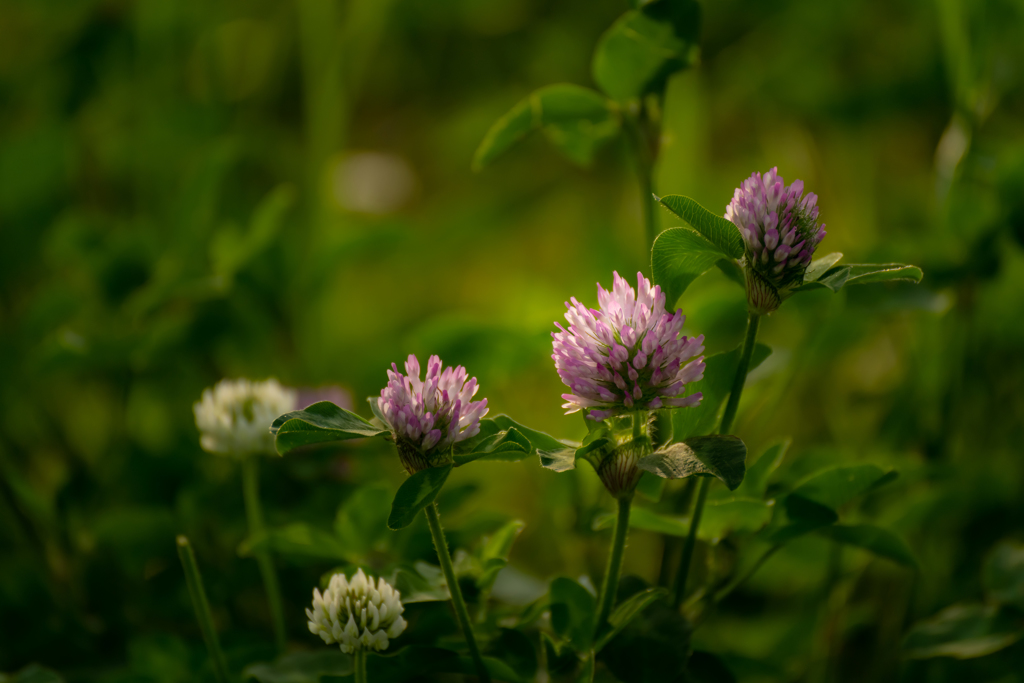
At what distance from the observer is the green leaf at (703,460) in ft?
1.47

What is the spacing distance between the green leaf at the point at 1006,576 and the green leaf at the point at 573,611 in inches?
13.9

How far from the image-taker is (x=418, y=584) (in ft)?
1.85

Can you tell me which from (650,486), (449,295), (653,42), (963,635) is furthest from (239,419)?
(449,295)

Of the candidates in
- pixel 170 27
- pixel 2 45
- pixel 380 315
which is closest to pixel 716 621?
pixel 380 315

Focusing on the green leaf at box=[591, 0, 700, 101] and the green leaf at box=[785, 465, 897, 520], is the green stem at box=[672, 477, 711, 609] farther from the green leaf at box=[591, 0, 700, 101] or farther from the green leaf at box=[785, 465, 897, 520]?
the green leaf at box=[591, 0, 700, 101]

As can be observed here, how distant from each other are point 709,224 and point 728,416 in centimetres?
12

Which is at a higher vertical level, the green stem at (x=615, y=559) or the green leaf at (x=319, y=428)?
the green leaf at (x=319, y=428)

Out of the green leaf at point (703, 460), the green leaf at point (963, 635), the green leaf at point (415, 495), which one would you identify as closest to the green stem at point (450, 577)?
the green leaf at point (415, 495)

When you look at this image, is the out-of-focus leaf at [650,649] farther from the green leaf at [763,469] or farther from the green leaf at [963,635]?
the green leaf at [963,635]

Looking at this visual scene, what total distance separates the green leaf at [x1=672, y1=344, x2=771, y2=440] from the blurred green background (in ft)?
0.63

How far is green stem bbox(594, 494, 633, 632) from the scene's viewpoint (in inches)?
20.3

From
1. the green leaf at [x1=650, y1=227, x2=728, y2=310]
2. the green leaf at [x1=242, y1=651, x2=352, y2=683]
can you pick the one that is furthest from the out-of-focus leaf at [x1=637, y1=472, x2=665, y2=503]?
the green leaf at [x1=242, y1=651, x2=352, y2=683]

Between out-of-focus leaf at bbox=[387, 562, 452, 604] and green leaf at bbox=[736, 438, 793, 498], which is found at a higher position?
green leaf at bbox=[736, 438, 793, 498]

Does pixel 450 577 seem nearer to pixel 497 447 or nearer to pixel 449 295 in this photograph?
pixel 497 447
